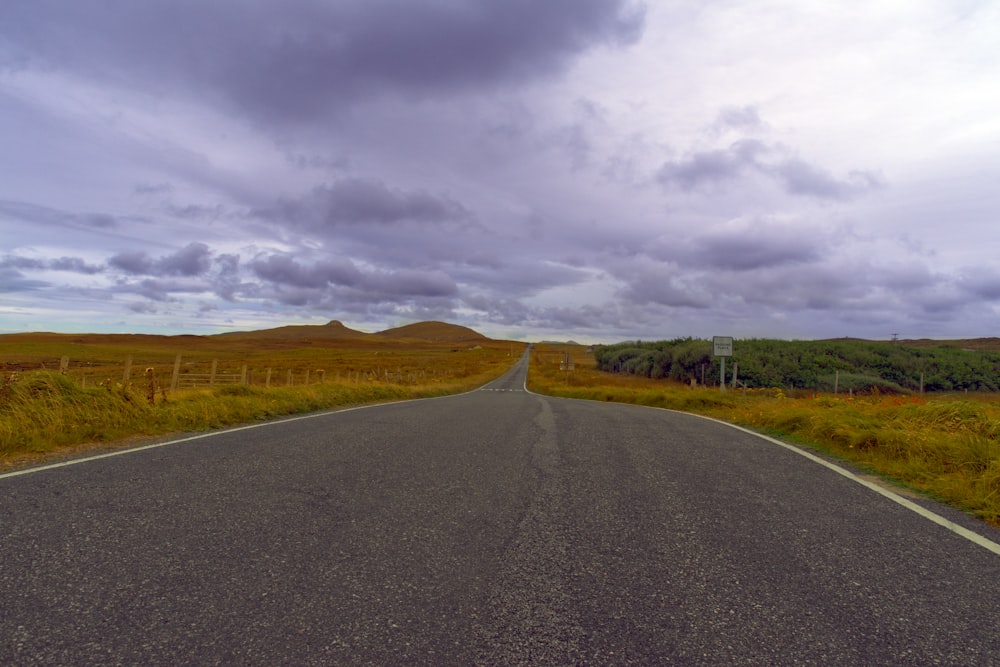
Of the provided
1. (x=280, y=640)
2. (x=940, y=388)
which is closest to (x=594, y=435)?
(x=280, y=640)

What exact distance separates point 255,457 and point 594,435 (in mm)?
5738

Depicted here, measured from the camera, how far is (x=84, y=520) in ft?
14.9

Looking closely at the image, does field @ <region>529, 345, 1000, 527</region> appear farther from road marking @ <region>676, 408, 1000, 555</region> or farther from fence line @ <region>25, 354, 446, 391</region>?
fence line @ <region>25, 354, 446, 391</region>

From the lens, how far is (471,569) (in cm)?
377

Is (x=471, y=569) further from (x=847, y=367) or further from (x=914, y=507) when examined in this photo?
(x=847, y=367)

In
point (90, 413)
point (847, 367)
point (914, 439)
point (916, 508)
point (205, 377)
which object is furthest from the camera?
point (847, 367)

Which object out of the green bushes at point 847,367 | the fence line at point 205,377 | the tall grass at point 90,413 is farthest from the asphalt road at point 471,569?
the green bushes at point 847,367

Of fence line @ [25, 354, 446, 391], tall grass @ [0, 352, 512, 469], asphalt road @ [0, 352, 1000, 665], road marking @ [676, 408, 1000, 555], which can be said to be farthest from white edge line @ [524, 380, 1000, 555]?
fence line @ [25, 354, 446, 391]

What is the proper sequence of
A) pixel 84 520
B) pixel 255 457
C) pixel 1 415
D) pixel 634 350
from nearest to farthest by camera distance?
pixel 84 520 < pixel 255 457 < pixel 1 415 < pixel 634 350

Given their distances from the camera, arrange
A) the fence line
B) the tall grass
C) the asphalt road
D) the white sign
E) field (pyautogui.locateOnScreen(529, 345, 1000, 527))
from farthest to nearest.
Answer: the white sign, the fence line, the tall grass, field (pyautogui.locateOnScreen(529, 345, 1000, 527)), the asphalt road

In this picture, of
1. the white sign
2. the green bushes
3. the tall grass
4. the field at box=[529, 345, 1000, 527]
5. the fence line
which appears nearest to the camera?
the field at box=[529, 345, 1000, 527]

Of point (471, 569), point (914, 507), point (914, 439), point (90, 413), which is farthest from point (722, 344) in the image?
point (471, 569)

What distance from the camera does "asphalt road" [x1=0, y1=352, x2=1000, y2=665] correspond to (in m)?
2.81

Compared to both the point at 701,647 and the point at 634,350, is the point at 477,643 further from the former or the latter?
the point at 634,350
